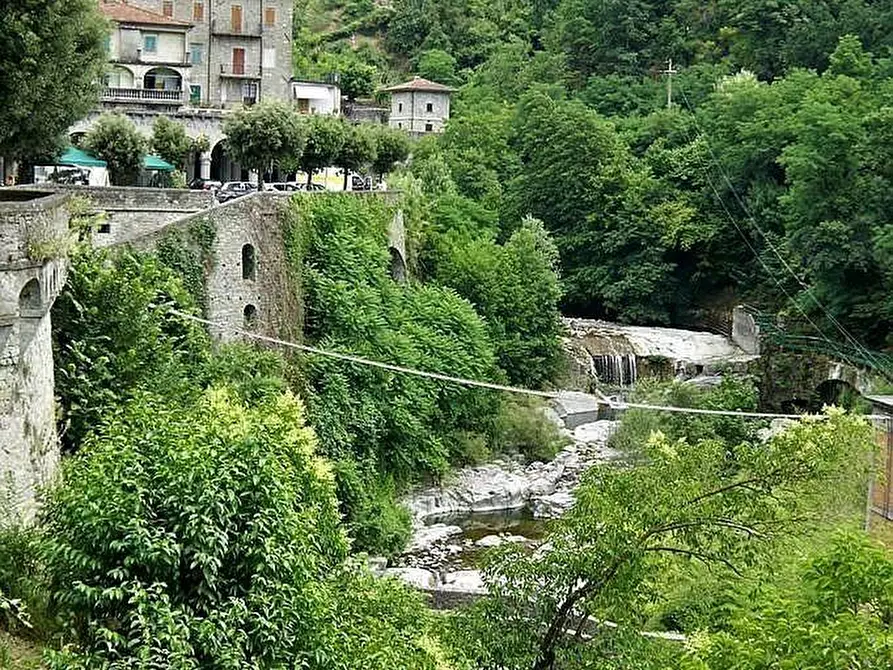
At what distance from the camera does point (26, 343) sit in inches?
611

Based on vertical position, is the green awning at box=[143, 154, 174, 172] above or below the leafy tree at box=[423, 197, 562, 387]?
above

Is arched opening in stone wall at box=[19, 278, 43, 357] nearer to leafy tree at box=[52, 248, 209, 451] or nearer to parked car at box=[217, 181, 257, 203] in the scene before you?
leafy tree at box=[52, 248, 209, 451]

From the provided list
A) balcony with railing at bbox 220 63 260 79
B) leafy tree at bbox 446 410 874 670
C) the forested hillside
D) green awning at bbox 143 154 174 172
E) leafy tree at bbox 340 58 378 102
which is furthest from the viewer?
leafy tree at bbox 340 58 378 102

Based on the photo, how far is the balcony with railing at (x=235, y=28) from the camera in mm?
53188

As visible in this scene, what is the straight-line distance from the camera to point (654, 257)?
2032 inches

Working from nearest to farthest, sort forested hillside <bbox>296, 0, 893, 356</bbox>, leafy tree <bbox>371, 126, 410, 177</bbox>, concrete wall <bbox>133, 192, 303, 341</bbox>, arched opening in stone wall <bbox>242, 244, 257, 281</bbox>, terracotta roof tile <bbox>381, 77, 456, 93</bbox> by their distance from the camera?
concrete wall <bbox>133, 192, 303, 341</bbox>, arched opening in stone wall <bbox>242, 244, 257, 281</bbox>, forested hillside <bbox>296, 0, 893, 356</bbox>, leafy tree <bbox>371, 126, 410, 177</bbox>, terracotta roof tile <bbox>381, 77, 456, 93</bbox>

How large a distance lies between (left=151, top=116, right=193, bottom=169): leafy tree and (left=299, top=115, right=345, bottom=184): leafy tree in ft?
12.1

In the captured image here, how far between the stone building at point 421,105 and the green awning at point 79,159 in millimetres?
38653

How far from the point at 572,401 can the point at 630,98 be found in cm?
2927

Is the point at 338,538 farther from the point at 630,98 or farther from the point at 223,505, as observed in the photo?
the point at 630,98

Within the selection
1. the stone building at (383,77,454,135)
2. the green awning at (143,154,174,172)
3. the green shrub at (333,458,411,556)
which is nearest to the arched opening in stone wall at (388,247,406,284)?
the green awning at (143,154,174,172)

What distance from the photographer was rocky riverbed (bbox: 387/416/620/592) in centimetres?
2728

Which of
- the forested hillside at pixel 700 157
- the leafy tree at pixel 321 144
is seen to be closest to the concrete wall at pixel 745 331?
the forested hillside at pixel 700 157

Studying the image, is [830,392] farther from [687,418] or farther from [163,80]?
[163,80]
